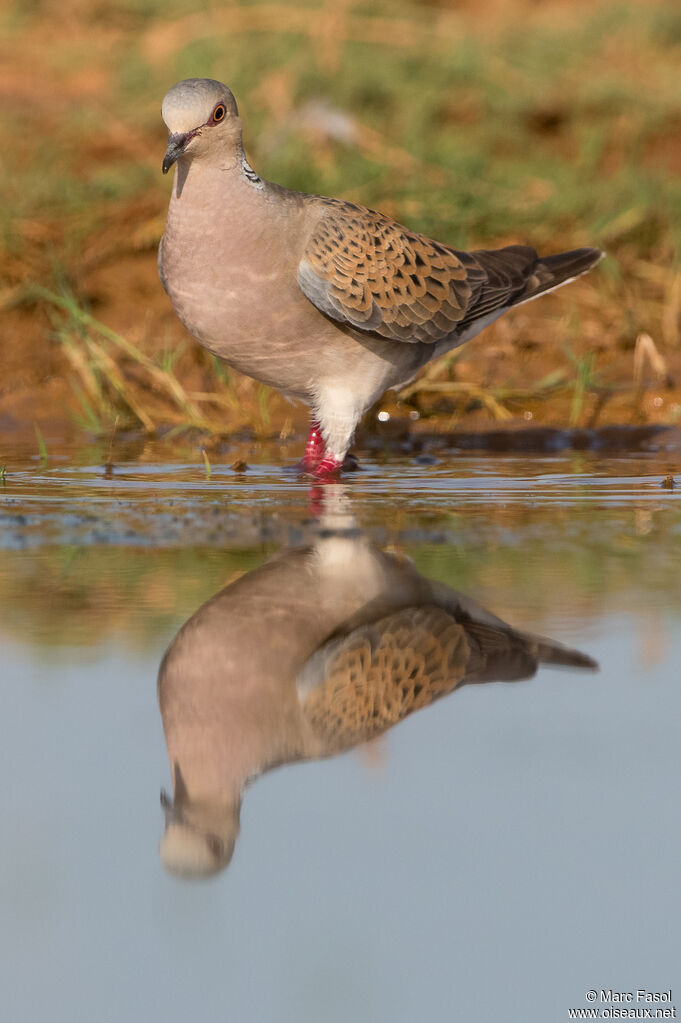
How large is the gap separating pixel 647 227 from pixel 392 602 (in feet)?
17.3

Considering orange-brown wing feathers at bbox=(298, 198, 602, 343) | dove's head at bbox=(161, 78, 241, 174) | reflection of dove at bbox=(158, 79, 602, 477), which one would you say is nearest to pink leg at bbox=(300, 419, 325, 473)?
reflection of dove at bbox=(158, 79, 602, 477)

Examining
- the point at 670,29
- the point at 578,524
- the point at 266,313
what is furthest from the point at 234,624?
the point at 670,29

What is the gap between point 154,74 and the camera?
36.0 ft

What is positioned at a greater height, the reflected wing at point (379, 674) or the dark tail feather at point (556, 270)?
the dark tail feather at point (556, 270)

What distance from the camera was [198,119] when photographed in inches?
215

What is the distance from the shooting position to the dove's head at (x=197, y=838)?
263cm

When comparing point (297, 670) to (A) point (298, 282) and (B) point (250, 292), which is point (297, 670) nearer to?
(B) point (250, 292)

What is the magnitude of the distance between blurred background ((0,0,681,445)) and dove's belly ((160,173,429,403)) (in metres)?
1.03

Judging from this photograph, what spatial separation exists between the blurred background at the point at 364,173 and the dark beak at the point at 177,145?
154cm

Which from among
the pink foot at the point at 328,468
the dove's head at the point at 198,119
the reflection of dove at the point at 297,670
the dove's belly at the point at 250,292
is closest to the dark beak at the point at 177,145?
the dove's head at the point at 198,119

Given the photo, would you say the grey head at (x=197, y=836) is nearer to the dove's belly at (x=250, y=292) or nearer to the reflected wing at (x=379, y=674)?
the reflected wing at (x=379, y=674)

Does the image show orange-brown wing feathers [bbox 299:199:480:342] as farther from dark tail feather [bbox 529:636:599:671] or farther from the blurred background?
dark tail feather [bbox 529:636:599:671]

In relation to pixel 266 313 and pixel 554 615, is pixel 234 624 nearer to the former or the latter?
pixel 554 615

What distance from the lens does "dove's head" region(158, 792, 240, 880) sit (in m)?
2.63
